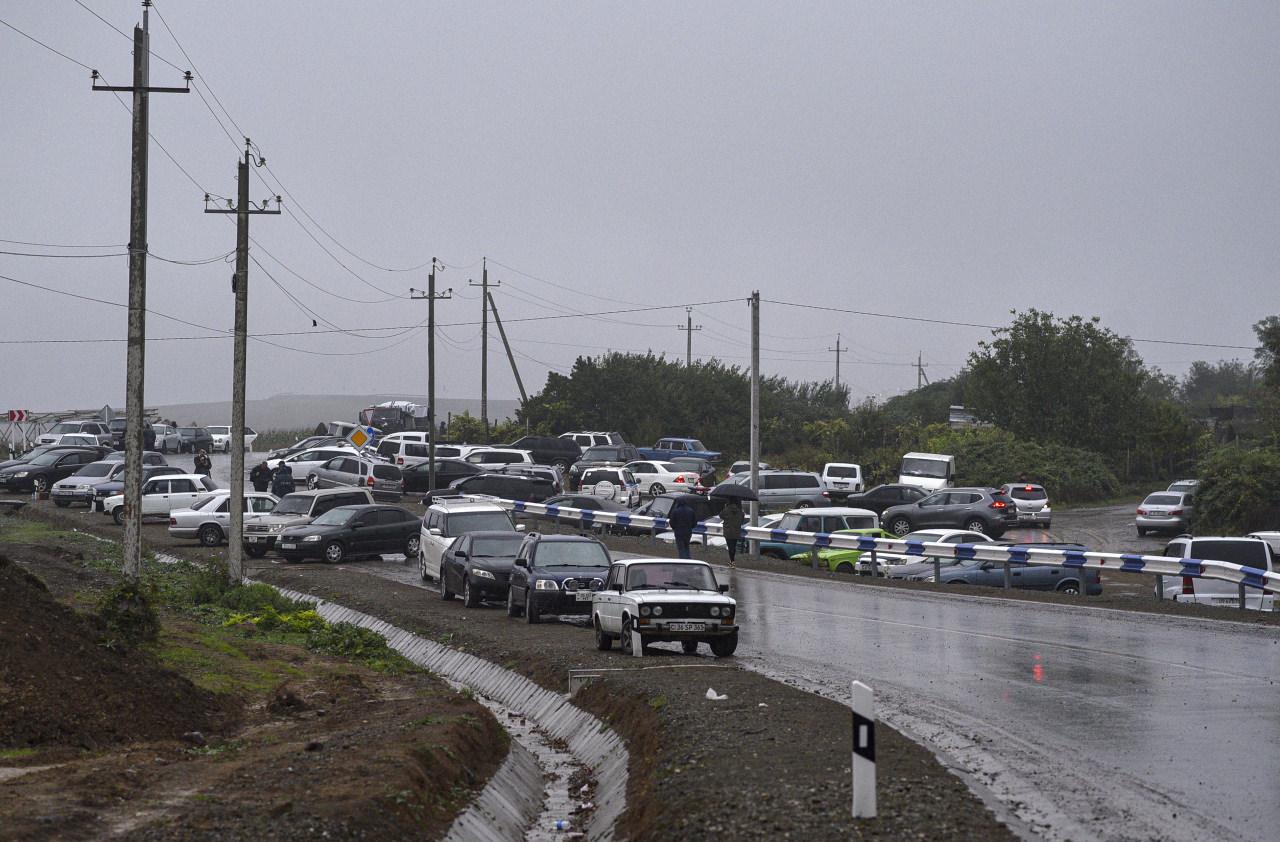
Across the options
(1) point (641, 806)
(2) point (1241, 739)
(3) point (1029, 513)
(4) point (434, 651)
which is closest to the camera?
(1) point (641, 806)

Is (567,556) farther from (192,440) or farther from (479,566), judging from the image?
(192,440)

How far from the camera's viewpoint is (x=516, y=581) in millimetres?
25625

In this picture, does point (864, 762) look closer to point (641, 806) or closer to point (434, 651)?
point (641, 806)

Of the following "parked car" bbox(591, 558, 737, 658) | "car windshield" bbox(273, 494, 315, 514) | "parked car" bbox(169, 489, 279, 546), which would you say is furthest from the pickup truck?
"parked car" bbox(591, 558, 737, 658)

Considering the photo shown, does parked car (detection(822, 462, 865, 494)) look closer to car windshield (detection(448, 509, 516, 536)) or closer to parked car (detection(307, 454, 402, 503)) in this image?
parked car (detection(307, 454, 402, 503))

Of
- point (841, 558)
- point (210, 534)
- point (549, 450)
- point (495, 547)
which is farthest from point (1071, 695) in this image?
point (549, 450)

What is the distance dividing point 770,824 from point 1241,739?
5640mm

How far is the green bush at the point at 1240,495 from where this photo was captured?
50628 millimetres

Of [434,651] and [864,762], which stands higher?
[864,762]

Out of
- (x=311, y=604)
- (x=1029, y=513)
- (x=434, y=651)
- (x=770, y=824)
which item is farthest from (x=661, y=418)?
(x=770, y=824)

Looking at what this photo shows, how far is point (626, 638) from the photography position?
1986 cm

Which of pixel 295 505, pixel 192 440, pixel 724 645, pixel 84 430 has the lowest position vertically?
pixel 724 645

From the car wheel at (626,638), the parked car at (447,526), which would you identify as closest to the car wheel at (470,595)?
the parked car at (447,526)

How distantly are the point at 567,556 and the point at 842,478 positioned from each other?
125 feet
